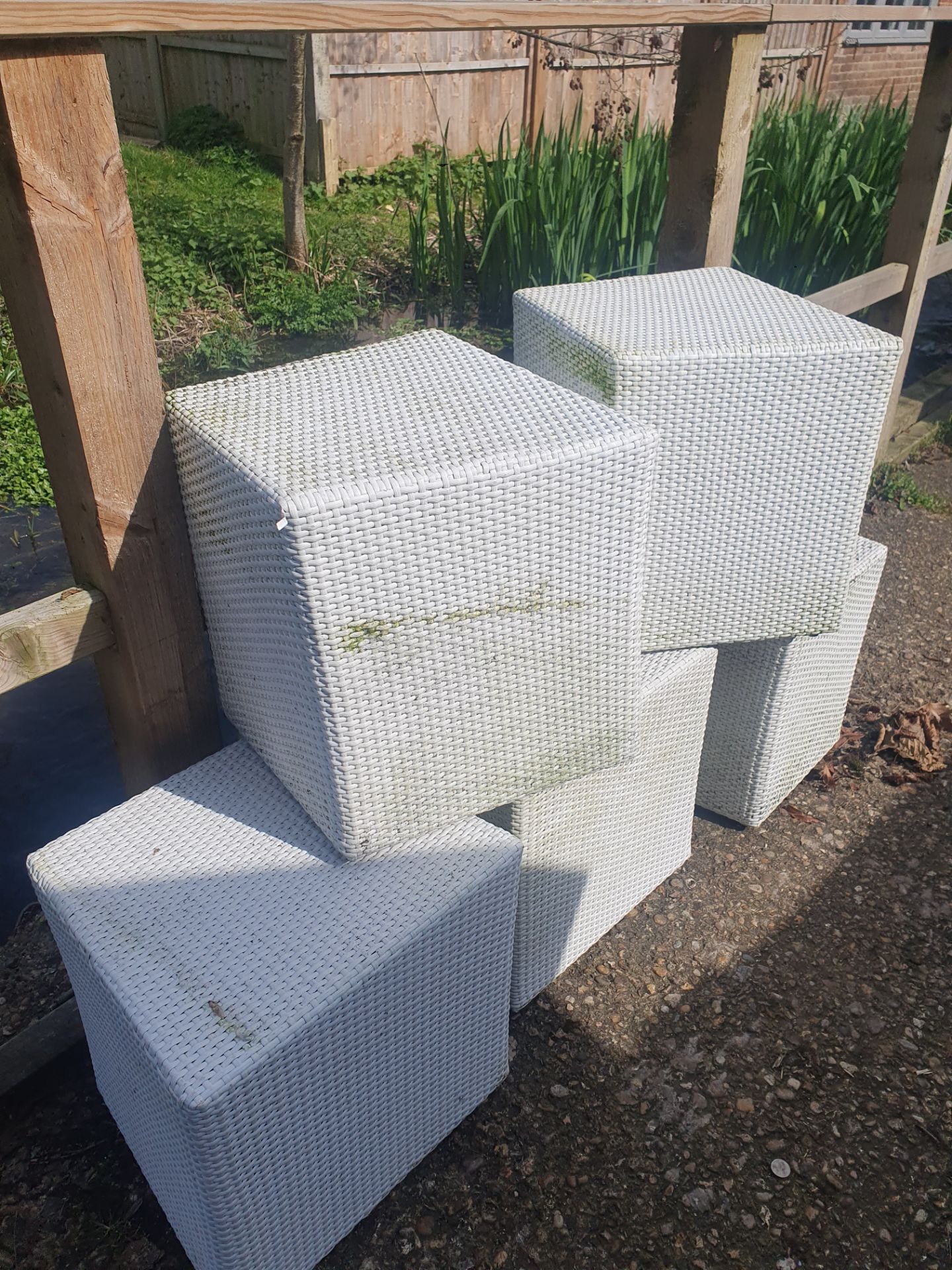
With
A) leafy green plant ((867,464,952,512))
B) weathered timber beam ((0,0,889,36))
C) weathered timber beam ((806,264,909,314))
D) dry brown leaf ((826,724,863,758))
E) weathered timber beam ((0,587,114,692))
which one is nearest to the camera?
weathered timber beam ((0,0,889,36))

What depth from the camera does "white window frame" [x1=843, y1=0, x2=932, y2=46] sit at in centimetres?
973

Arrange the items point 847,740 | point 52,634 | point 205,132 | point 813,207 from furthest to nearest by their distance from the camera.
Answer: point 205,132 → point 813,207 → point 847,740 → point 52,634

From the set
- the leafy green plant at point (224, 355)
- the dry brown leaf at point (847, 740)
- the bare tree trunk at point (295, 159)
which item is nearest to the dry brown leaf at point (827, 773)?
the dry brown leaf at point (847, 740)

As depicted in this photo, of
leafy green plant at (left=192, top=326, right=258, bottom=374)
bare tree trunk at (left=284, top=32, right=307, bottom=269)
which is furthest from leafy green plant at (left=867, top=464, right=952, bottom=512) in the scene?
bare tree trunk at (left=284, top=32, right=307, bottom=269)

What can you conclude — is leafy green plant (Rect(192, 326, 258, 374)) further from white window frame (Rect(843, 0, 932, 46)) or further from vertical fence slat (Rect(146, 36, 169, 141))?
white window frame (Rect(843, 0, 932, 46))

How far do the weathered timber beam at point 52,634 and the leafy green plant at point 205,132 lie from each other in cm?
728

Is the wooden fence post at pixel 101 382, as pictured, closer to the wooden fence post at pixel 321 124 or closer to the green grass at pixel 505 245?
the green grass at pixel 505 245

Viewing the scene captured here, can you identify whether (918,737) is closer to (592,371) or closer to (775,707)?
(775,707)

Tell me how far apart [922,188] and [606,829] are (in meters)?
2.82

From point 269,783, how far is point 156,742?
267mm

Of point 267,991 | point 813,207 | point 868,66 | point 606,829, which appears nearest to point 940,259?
point 813,207

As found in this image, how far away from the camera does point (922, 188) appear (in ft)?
11.1

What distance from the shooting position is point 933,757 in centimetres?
255

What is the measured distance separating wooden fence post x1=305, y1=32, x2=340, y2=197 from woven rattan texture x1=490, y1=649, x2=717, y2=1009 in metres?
6.05
